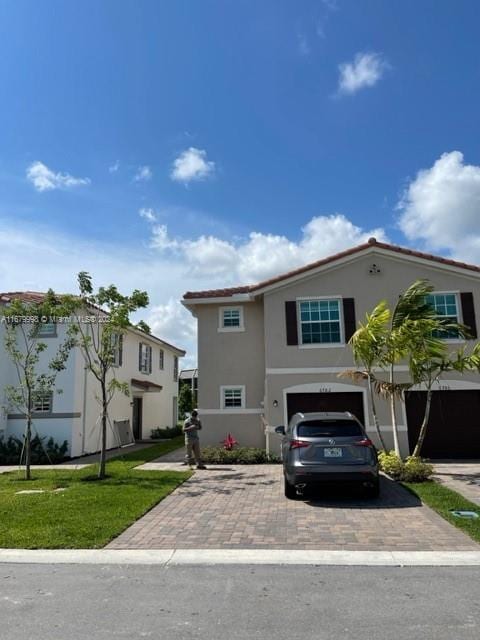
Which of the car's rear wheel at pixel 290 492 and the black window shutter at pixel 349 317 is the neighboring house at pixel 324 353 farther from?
the car's rear wheel at pixel 290 492

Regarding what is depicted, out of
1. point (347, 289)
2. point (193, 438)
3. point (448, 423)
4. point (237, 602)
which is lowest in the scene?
point (237, 602)

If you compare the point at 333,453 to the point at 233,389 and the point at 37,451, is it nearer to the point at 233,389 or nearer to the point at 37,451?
the point at 233,389

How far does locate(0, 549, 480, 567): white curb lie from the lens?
19.8ft

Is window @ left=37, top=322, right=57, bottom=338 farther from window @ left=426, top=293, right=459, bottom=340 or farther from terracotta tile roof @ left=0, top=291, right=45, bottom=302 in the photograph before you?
window @ left=426, top=293, right=459, bottom=340

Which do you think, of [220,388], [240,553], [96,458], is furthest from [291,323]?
→ [240,553]

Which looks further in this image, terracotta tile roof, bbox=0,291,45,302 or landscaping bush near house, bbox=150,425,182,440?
landscaping bush near house, bbox=150,425,182,440

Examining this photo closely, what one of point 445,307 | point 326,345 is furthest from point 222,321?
point 445,307

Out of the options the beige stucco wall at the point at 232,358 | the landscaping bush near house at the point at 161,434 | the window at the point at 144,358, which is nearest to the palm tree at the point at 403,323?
the beige stucco wall at the point at 232,358

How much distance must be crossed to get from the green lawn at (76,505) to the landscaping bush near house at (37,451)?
3061 mm

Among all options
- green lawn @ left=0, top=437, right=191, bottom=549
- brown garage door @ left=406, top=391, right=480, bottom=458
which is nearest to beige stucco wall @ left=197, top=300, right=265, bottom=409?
green lawn @ left=0, top=437, right=191, bottom=549

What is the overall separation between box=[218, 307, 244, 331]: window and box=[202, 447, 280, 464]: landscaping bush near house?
157 inches

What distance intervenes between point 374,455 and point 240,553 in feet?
12.6

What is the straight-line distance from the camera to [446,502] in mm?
9016

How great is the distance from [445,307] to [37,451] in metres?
14.1
